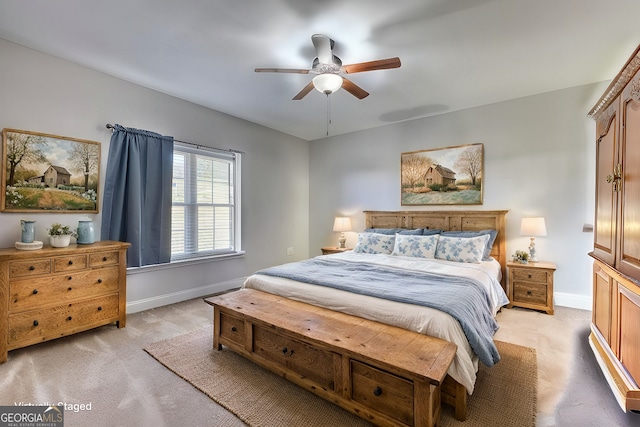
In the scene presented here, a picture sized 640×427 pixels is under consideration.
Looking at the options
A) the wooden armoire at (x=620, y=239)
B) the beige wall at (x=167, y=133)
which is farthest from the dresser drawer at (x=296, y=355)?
the beige wall at (x=167, y=133)

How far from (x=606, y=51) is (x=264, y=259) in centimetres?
476

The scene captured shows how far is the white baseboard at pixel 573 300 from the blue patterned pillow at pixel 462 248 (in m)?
1.13

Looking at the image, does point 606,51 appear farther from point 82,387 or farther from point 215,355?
point 82,387

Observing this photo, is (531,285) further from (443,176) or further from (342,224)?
(342,224)

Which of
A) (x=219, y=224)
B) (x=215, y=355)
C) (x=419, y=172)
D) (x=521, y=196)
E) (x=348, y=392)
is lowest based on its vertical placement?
(x=215, y=355)

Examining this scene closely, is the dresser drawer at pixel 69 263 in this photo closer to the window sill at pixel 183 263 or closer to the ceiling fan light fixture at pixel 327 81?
the window sill at pixel 183 263

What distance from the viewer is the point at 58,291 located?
2465 mm

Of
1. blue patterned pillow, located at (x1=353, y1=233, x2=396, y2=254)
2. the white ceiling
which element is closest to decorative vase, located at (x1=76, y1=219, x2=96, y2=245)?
the white ceiling

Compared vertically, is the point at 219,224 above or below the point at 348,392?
above

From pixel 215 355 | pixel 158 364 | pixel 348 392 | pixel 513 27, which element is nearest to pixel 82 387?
pixel 158 364

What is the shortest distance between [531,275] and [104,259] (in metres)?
4.64

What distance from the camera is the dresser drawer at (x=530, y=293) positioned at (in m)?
3.30

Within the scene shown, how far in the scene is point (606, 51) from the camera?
2.56m

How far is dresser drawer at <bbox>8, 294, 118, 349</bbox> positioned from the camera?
2.25m
